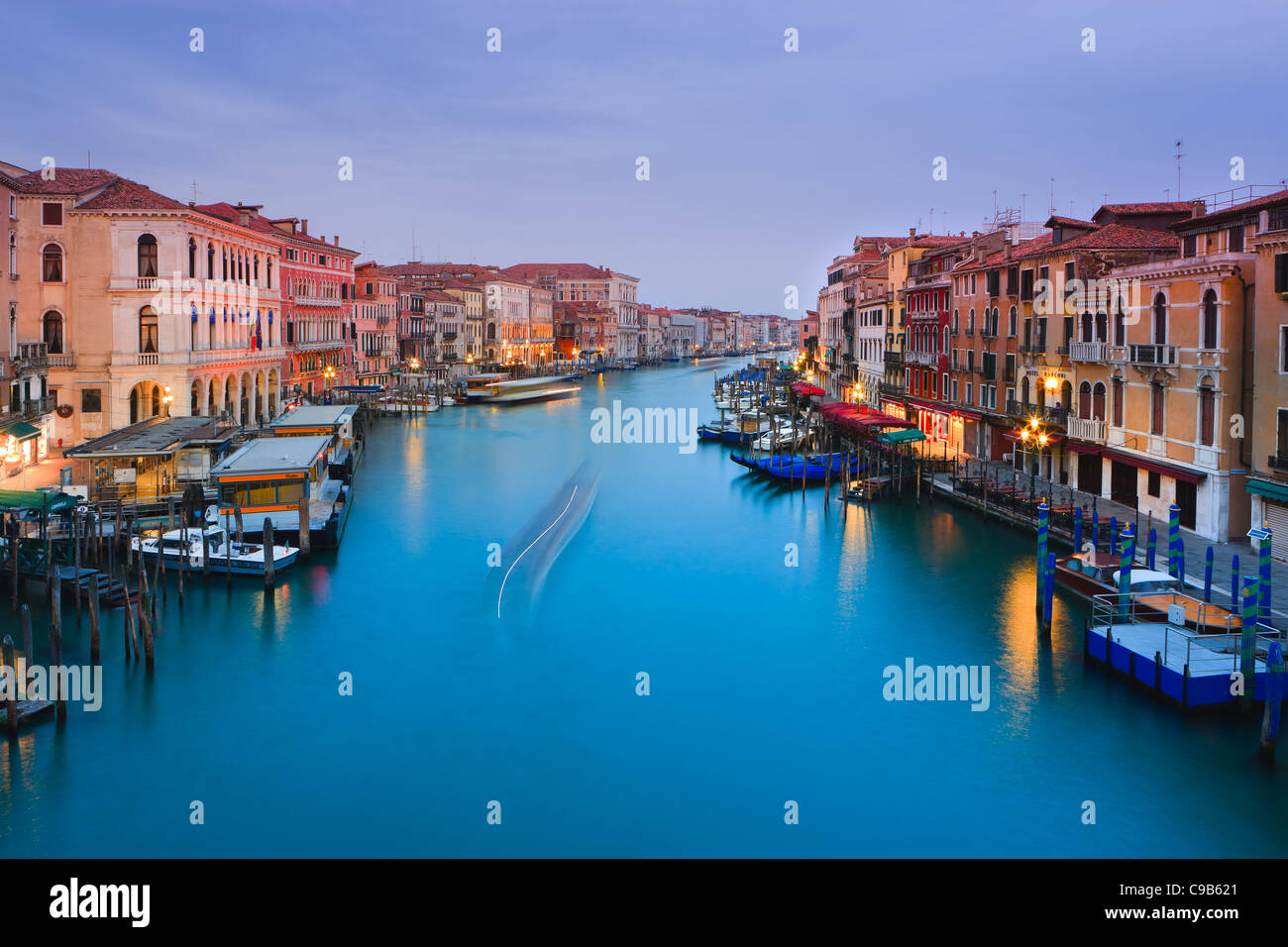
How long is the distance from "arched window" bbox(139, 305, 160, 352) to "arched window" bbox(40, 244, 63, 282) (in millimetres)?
2015

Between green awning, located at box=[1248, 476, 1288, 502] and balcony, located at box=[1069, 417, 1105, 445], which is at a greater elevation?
balcony, located at box=[1069, 417, 1105, 445]

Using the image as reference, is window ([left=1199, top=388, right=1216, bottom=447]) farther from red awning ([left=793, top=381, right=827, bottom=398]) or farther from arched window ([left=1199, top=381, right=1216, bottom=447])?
red awning ([left=793, top=381, right=827, bottom=398])

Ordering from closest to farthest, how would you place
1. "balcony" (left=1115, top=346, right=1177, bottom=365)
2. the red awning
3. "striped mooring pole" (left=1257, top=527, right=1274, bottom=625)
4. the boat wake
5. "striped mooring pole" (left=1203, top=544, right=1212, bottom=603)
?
"striped mooring pole" (left=1257, top=527, right=1274, bottom=625)
"striped mooring pole" (left=1203, top=544, right=1212, bottom=603)
the boat wake
"balcony" (left=1115, top=346, right=1177, bottom=365)
the red awning

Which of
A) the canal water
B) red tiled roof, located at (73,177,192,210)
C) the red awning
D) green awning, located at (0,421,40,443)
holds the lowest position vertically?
the canal water

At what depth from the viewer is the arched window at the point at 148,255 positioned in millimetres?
27141

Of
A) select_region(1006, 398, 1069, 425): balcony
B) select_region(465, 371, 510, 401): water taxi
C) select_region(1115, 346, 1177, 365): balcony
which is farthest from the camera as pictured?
select_region(465, 371, 510, 401): water taxi

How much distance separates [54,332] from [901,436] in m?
21.5

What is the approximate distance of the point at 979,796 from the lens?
10070 millimetres

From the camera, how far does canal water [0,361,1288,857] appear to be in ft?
30.9

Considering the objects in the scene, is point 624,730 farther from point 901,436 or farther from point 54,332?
→ point 54,332

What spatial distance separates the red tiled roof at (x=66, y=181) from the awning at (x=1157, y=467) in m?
24.6

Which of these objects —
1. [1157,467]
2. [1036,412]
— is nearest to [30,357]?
[1036,412]

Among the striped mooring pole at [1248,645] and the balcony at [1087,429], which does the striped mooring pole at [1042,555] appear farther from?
the balcony at [1087,429]

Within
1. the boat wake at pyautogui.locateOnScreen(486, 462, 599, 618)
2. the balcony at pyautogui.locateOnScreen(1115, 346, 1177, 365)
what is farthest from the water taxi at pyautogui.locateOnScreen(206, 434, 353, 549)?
the balcony at pyautogui.locateOnScreen(1115, 346, 1177, 365)
